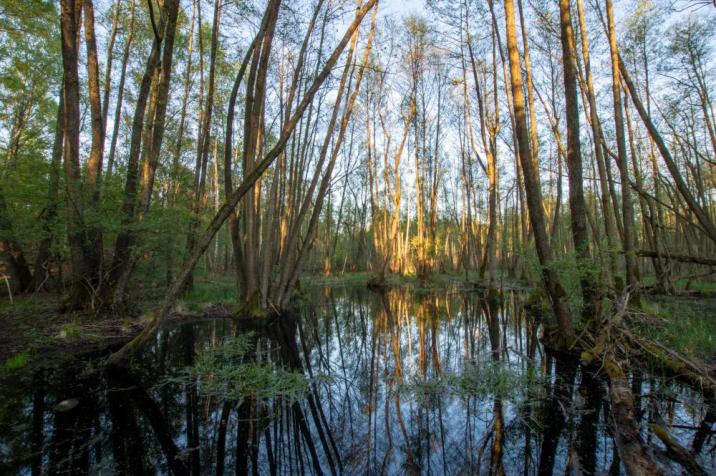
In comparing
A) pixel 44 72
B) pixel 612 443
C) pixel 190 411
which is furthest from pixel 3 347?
pixel 44 72

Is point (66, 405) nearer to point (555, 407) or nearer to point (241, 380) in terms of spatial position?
point (241, 380)

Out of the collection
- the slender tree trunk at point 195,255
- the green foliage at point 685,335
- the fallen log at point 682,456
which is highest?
the slender tree trunk at point 195,255

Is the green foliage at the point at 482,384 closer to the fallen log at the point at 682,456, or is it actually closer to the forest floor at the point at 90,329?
the fallen log at the point at 682,456

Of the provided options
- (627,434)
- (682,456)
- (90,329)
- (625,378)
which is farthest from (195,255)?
(625,378)

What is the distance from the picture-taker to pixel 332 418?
12.2ft

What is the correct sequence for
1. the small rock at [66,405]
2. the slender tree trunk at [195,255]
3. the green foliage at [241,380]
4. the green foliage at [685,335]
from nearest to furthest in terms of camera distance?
the small rock at [66,405] → the green foliage at [241,380] → the slender tree trunk at [195,255] → the green foliage at [685,335]

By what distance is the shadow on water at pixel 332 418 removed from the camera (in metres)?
2.84

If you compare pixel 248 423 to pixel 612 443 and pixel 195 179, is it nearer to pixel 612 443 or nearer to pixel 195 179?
pixel 612 443

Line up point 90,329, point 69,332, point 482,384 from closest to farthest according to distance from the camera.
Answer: point 482,384, point 69,332, point 90,329

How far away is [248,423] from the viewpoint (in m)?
3.48

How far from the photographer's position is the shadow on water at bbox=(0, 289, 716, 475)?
284cm

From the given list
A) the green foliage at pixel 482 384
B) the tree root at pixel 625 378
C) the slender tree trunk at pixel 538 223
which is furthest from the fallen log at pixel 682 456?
the slender tree trunk at pixel 538 223

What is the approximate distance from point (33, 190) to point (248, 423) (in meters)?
7.34

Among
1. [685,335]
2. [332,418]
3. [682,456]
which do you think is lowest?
[332,418]
